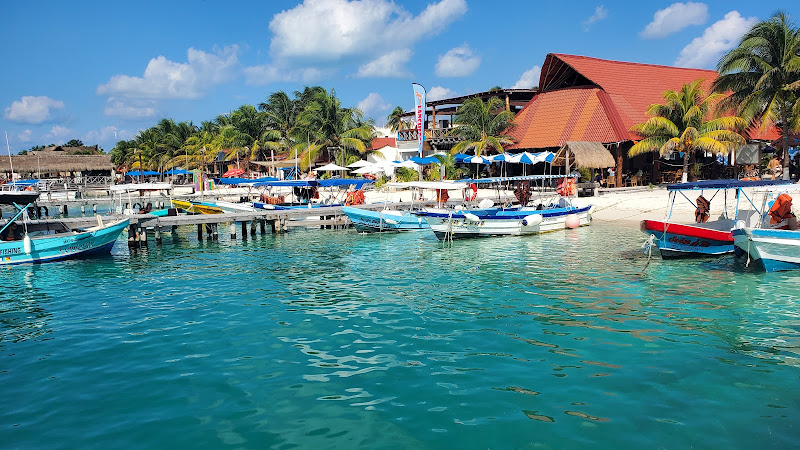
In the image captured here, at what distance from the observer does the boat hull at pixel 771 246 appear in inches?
574

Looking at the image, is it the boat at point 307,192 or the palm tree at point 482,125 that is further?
the palm tree at point 482,125

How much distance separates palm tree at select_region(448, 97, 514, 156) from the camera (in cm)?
4094

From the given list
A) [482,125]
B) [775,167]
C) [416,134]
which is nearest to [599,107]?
[482,125]

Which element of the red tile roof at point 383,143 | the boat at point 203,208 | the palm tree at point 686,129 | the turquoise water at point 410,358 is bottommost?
the turquoise water at point 410,358

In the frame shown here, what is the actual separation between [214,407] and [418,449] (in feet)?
10.2

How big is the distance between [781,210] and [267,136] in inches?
1992

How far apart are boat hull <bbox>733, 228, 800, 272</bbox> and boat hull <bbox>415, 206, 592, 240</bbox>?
9479 millimetres

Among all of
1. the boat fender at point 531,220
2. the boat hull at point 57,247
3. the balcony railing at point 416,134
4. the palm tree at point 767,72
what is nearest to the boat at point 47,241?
the boat hull at point 57,247

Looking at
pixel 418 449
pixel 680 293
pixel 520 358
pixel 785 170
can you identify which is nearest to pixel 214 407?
pixel 418 449

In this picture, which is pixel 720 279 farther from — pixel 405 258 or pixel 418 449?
pixel 418 449

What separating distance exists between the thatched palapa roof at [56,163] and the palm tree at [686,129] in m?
63.3

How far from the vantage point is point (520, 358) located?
9.27 meters

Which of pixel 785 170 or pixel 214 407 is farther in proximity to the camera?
pixel 785 170

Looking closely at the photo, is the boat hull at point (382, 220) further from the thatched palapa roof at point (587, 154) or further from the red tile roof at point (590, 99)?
the red tile roof at point (590, 99)
